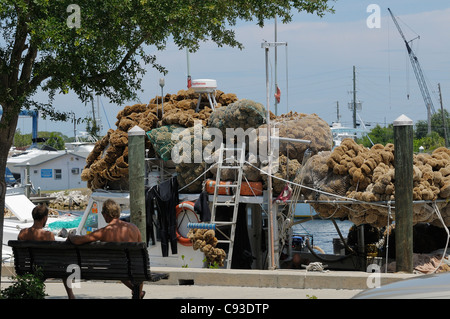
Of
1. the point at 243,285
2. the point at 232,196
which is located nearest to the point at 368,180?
the point at 232,196

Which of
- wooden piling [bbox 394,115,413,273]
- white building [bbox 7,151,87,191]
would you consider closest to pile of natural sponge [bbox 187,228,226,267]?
wooden piling [bbox 394,115,413,273]

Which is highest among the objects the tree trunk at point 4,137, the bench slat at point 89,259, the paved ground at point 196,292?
the tree trunk at point 4,137

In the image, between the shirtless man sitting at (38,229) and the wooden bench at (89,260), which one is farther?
the shirtless man sitting at (38,229)

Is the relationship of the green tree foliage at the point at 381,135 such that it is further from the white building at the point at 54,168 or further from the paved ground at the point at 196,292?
the paved ground at the point at 196,292

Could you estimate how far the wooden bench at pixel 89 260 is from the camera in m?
8.86

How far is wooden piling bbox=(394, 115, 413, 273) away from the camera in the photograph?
12109mm

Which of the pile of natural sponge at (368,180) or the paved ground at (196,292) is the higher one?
the pile of natural sponge at (368,180)

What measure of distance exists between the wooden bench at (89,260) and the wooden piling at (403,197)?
4.74m

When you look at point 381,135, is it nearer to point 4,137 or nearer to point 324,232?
point 324,232

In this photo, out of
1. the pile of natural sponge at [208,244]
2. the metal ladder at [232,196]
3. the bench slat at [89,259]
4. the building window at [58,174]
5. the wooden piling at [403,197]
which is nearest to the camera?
the bench slat at [89,259]

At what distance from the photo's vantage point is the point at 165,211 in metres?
15.9

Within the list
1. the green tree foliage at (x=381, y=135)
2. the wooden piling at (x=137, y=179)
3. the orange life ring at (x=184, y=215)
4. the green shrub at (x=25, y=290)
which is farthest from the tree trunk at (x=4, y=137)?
the green tree foliage at (x=381, y=135)
